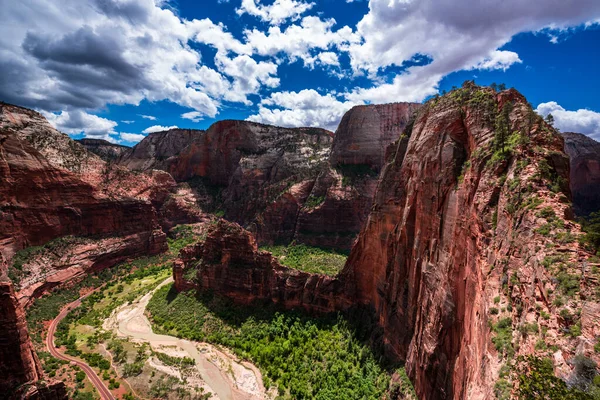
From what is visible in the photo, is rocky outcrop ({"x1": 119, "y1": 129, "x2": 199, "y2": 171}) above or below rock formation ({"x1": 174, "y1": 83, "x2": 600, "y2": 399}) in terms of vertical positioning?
above

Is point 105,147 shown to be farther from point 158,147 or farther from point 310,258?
point 310,258

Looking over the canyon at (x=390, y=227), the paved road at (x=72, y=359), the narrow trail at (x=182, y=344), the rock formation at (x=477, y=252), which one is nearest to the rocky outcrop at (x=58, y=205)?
the canyon at (x=390, y=227)

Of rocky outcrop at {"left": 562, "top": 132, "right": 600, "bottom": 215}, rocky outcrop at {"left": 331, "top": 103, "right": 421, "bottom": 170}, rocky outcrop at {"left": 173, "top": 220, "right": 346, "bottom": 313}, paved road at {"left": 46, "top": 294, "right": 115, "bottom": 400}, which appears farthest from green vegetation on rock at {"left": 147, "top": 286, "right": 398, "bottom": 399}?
rocky outcrop at {"left": 562, "top": 132, "right": 600, "bottom": 215}

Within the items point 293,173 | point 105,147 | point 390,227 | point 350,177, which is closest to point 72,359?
point 390,227

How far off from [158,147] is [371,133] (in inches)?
4406

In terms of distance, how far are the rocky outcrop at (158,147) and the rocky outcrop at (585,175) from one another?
131323 millimetres

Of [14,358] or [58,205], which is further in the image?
[58,205]

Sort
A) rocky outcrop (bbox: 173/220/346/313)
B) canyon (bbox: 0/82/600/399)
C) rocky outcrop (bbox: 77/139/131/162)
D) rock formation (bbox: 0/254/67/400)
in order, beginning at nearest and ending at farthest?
canyon (bbox: 0/82/600/399), rock formation (bbox: 0/254/67/400), rocky outcrop (bbox: 173/220/346/313), rocky outcrop (bbox: 77/139/131/162)

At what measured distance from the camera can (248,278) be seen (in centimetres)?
4475

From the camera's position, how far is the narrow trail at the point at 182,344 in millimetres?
32438

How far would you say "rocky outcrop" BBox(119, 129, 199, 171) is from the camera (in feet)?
454

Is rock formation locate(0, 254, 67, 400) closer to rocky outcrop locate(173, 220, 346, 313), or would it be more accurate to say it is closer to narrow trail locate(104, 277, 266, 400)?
narrow trail locate(104, 277, 266, 400)

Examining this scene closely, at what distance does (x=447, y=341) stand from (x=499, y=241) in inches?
333

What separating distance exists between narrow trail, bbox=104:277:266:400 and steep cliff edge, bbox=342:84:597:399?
1720cm
